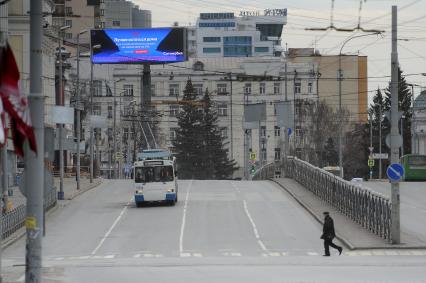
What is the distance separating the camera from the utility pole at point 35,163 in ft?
38.1

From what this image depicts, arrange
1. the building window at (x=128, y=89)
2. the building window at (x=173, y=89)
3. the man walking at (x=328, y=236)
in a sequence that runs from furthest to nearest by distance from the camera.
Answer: the building window at (x=173, y=89)
the building window at (x=128, y=89)
the man walking at (x=328, y=236)

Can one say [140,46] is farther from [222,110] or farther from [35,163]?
[35,163]

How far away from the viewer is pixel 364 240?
33.6 meters

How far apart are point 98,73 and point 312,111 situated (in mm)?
30031

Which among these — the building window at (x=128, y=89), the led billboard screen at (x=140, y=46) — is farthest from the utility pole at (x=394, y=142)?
the building window at (x=128, y=89)

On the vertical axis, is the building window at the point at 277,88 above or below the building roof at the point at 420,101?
above

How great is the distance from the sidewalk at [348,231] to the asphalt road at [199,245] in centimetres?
68

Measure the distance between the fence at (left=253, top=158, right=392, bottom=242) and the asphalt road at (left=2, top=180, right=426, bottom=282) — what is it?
184 cm

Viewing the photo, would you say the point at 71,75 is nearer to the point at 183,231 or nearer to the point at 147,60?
the point at 147,60

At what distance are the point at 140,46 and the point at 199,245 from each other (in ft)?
189

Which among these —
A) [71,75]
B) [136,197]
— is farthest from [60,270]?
[71,75]

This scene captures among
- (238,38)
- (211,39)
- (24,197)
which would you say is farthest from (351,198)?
(211,39)

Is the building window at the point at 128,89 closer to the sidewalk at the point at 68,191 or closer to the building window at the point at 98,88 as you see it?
the building window at the point at 98,88

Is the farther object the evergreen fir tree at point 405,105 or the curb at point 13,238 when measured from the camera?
the evergreen fir tree at point 405,105
